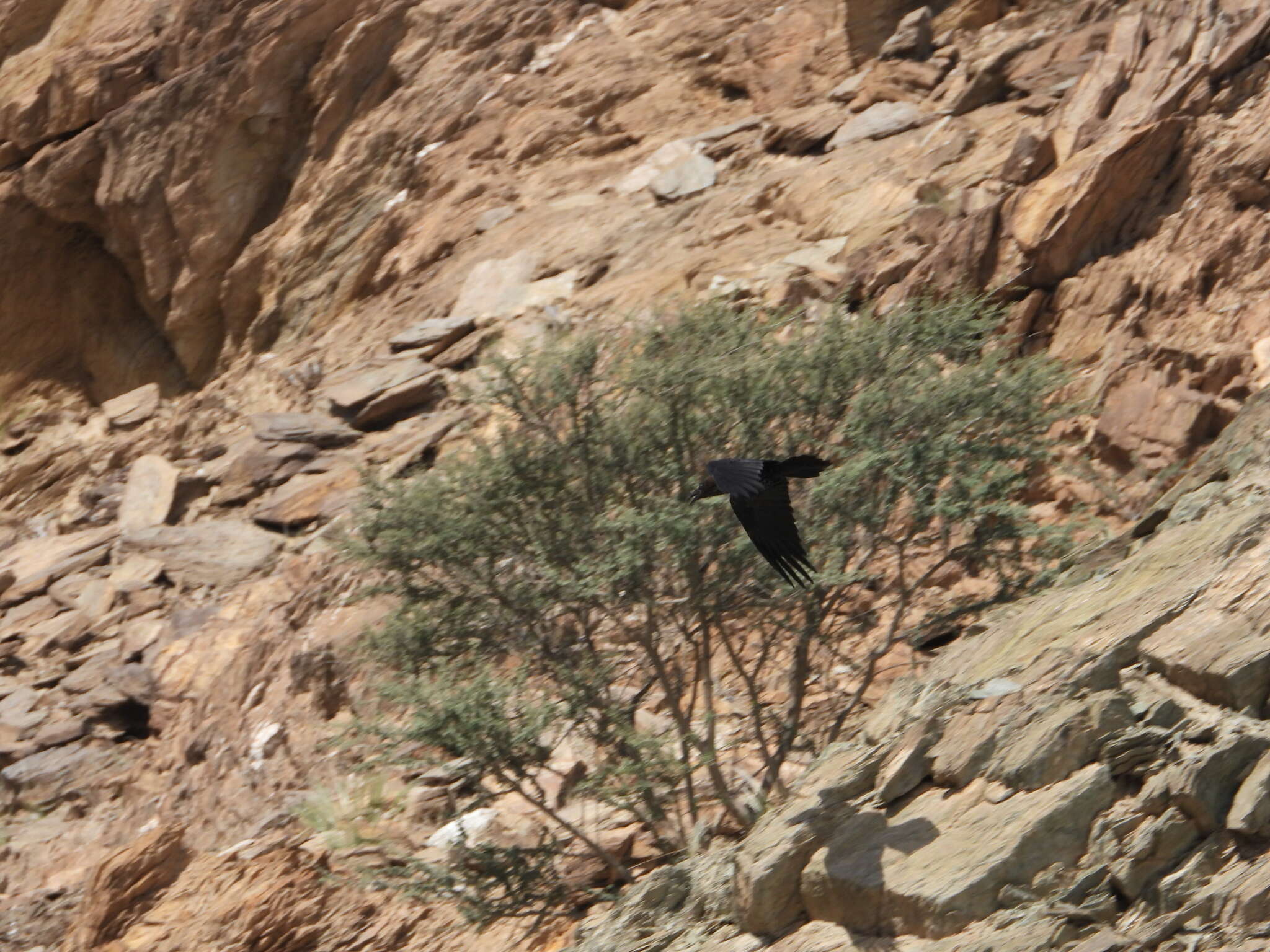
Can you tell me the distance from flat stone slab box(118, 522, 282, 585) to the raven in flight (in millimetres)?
9779

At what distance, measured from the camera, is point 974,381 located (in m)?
10.5

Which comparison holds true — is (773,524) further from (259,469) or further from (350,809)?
(259,469)

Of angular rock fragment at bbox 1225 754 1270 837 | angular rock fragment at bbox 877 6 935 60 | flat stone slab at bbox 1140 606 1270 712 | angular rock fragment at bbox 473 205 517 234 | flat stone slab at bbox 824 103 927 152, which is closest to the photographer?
angular rock fragment at bbox 1225 754 1270 837

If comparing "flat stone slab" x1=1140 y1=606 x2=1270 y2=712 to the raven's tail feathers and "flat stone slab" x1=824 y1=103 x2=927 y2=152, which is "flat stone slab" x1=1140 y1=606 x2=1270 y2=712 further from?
"flat stone slab" x1=824 y1=103 x2=927 y2=152

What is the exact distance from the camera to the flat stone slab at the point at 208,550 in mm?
15375

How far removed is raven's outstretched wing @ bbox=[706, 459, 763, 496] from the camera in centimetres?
626

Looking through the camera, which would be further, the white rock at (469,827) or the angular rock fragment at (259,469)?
the angular rock fragment at (259,469)

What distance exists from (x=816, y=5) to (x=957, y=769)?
566 inches

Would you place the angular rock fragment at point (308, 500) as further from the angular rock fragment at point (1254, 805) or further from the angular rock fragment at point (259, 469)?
the angular rock fragment at point (1254, 805)

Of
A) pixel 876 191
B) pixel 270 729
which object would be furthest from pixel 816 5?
pixel 270 729

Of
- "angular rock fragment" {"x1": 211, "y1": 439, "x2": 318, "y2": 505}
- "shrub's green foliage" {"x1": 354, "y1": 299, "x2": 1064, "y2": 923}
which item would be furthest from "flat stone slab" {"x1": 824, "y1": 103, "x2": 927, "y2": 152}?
"angular rock fragment" {"x1": 211, "y1": 439, "x2": 318, "y2": 505}

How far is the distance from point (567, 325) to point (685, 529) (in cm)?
592

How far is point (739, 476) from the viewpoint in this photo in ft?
20.8

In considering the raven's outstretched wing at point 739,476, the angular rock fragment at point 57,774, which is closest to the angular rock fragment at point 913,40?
the angular rock fragment at point 57,774
